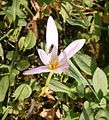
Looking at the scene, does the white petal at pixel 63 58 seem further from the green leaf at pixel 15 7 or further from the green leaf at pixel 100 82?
the green leaf at pixel 15 7

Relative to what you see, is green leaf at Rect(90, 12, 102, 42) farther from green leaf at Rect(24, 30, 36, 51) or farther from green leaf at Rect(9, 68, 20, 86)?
green leaf at Rect(9, 68, 20, 86)

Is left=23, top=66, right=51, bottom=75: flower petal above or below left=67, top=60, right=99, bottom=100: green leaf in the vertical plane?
above

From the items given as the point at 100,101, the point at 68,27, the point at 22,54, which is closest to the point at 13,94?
the point at 22,54

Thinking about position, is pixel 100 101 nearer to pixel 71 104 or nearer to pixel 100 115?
pixel 100 115

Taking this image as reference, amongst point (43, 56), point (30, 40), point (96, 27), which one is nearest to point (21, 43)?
point (30, 40)

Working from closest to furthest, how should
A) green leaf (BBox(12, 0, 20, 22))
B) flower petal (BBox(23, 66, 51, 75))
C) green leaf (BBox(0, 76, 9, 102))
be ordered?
flower petal (BBox(23, 66, 51, 75)) < green leaf (BBox(0, 76, 9, 102)) < green leaf (BBox(12, 0, 20, 22))

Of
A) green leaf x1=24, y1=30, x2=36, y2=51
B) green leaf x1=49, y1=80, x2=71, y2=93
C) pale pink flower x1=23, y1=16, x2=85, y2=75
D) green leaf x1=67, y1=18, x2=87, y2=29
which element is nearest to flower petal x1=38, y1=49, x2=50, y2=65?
pale pink flower x1=23, y1=16, x2=85, y2=75
